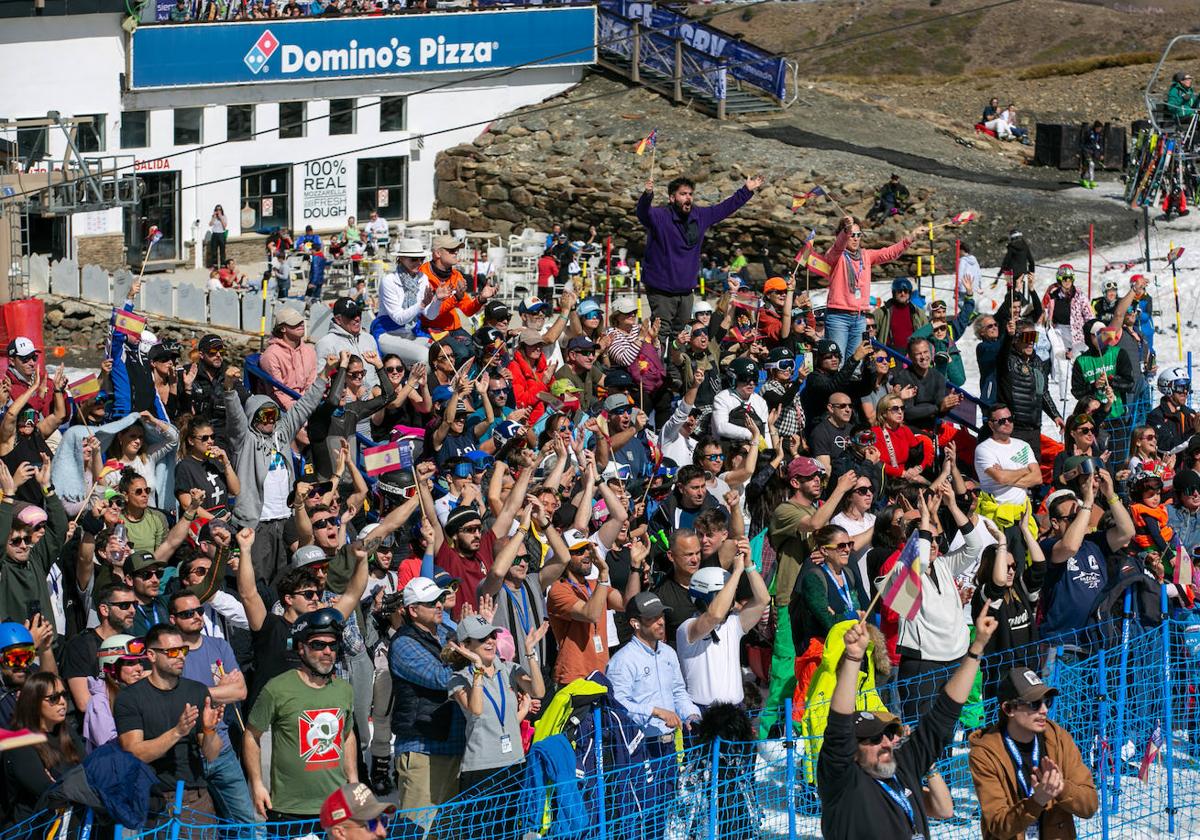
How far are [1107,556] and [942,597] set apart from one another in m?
1.58

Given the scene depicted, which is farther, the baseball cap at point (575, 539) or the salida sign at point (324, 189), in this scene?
the salida sign at point (324, 189)

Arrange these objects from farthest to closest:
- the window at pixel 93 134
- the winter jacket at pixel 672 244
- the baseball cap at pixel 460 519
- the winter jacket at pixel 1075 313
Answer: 1. the window at pixel 93 134
2. the winter jacket at pixel 1075 313
3. the winter jacket at pixel 672 244
4. the baseball cap at pixel 460 519

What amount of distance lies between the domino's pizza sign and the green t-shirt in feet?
95.9

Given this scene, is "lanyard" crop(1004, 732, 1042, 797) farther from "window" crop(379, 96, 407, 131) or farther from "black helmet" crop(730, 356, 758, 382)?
"window" crop(379, 96, 407, 131)

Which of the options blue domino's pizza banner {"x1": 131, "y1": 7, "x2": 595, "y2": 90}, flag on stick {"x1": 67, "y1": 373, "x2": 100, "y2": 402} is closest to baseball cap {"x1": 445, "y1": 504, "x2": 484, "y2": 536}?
flag on stick {"x1": 67, "y1": 373, "x2": 100, "y2": 402}

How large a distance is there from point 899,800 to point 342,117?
3152 cm

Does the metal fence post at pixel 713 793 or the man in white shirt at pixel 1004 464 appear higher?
the man in white shirt at pixel 1004 464

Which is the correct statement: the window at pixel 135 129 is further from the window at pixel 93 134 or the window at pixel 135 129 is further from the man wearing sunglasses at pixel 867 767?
the man wearing sunglasses at pixel 867 767

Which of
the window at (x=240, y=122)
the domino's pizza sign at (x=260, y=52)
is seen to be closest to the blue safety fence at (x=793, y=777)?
the window at (x=240, y=122)

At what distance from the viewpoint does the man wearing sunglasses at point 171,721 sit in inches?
346

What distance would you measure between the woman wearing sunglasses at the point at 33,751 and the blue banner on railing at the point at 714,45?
30.8 meters

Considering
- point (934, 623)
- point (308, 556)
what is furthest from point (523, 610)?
point (934, 623)

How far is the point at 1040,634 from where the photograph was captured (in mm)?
12148

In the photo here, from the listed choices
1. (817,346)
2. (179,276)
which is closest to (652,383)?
(817,346)
